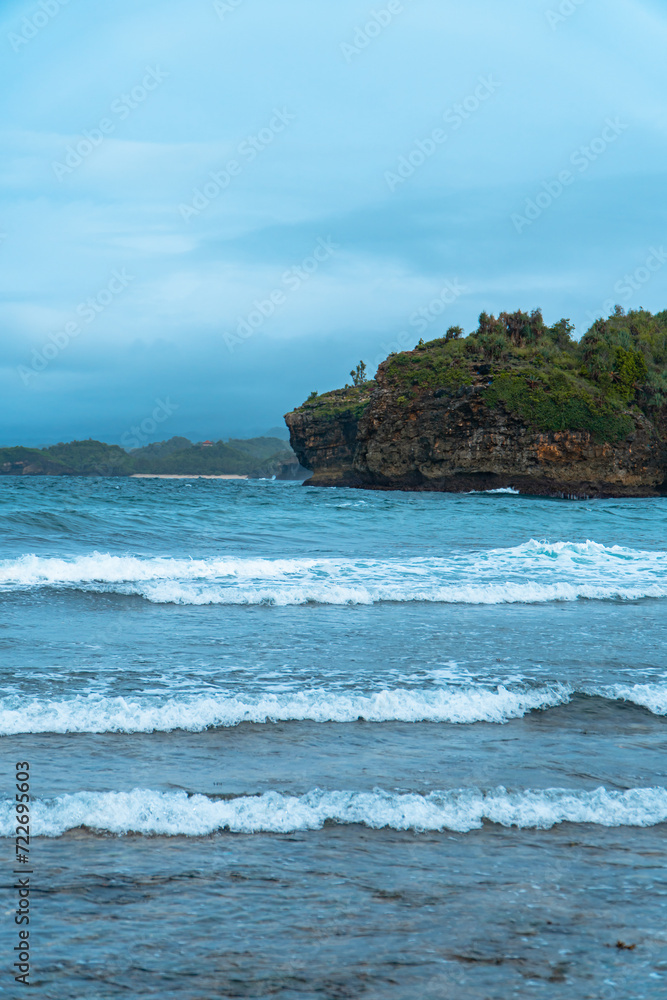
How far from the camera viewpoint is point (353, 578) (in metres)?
13.6

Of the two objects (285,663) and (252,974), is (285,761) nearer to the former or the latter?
(252,974)

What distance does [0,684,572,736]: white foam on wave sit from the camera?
5582mm

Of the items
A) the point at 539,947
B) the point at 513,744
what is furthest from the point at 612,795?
the point at 539,947

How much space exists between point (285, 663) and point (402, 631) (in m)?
2.28

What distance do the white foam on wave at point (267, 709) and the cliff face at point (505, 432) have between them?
160ft

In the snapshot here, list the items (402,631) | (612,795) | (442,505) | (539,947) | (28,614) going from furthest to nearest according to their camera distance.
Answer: (442,505)
(28,614)
(402,631)
(612,795)
(539,947)

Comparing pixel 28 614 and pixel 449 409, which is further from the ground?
pixel 449 409

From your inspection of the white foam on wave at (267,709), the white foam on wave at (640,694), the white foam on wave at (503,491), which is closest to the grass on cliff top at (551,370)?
the white foam on wave at (503,491)

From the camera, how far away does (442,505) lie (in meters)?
33.8

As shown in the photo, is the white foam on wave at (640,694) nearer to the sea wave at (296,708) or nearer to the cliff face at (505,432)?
the sea wave at (296,708)

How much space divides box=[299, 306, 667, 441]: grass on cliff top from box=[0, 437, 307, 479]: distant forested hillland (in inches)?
2965

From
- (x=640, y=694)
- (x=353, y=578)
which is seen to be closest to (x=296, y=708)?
(x=640, y=694)

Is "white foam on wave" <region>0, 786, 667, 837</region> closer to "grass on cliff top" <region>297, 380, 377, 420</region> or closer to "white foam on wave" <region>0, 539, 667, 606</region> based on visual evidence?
"white foam on wave" <region>0, 539, 667, 606</region>

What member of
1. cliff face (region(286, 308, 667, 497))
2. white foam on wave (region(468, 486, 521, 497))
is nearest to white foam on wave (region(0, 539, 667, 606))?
white foam on wave (region(468, 486, 521, 497))
